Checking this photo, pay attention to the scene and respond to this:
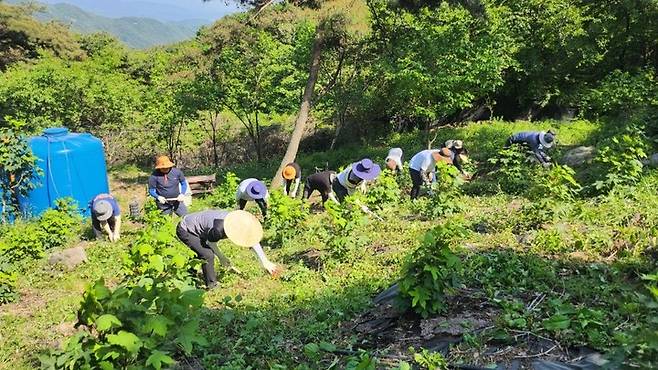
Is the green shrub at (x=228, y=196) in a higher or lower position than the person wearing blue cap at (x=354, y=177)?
lower

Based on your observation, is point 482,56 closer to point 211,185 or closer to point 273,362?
point 211,185

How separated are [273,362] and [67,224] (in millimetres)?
6843

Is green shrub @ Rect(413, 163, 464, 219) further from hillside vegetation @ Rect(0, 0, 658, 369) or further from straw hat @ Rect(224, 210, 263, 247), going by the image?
straw hat @ Rect(224, 210, 263, 247)

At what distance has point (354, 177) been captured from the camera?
8.86m

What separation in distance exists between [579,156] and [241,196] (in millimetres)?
6732

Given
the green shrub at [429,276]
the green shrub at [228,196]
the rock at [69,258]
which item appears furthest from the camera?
the green shrub at [228,196]

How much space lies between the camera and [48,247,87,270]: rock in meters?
7.76

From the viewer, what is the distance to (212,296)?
6023mm

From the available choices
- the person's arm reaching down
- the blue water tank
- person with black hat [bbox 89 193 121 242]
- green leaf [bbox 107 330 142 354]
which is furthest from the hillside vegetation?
the blue water tank

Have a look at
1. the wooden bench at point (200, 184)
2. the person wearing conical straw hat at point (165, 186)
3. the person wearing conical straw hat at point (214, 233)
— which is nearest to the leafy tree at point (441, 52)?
the wooden bench at point (200, 184)

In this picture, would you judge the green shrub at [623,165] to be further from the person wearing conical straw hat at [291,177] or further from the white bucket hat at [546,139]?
the person wearing conical straw hat at [291,177]

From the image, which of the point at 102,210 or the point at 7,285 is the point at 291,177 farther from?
the point at 7,285

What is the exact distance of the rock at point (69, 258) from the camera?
7.76 m

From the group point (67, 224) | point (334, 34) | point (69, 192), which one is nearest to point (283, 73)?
point (334, 34)
